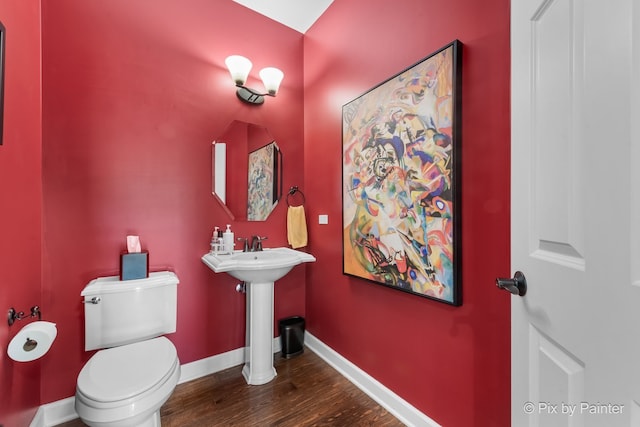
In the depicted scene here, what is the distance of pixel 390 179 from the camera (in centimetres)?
157

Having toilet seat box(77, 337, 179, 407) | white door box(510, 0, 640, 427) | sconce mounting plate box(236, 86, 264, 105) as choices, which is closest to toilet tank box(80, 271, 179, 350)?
toilet seat box(77, 337, 179, 407)

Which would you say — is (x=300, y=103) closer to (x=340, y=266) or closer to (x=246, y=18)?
(x=246, y=18)

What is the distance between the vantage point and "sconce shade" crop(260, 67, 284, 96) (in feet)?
6.93

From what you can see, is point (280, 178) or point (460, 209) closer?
point (460, 209)

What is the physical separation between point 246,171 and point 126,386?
149 centimetres

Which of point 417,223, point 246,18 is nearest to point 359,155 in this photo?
point 417,223

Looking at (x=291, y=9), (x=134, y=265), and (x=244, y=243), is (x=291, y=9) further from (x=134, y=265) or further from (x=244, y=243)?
(x=134, y=265)

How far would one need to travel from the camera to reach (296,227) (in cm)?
228

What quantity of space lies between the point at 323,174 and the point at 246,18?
138 cm

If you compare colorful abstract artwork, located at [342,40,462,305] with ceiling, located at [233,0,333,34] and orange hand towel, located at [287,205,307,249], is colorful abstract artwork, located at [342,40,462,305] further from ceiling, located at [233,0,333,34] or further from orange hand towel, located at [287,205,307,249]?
ceiling, located at [233,0,333,34]

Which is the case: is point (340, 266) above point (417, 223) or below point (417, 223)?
below

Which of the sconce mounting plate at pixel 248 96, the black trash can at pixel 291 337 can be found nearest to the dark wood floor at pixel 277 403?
the black trash can at pixel 291 337

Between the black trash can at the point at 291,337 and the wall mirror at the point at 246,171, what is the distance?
89cm

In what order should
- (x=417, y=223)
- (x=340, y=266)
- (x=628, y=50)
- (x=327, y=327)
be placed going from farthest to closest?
(x=327, y=327)
(x=340, y=266)
(x=417, y=223)
(x=628, y=50)
